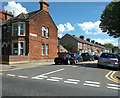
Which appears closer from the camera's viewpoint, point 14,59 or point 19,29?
point 14,59

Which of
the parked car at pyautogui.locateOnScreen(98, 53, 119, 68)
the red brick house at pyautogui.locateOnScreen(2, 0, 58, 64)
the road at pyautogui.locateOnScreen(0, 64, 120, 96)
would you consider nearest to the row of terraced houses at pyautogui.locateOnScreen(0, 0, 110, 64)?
the red brick house at pyautogui.locateOnScreen(2, 0, 58, 64)

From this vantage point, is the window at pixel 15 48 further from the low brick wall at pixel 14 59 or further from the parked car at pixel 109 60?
the parked car at pixel 109 60

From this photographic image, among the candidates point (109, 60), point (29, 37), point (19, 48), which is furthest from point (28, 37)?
point (109, 60)

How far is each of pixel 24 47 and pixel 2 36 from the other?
6.79 m

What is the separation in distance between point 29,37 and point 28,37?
166 mm

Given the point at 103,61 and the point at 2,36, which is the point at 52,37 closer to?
the point at 2,36

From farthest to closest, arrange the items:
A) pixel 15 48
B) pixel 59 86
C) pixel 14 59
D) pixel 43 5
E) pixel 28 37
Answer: pixel 43 5 → pixel 15 48 → pixel 28 37 → pixel 14 59 → pixel 59 86

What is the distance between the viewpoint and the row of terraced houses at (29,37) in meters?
19.4

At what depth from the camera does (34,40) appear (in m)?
20.6

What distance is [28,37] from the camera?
63.5 feet

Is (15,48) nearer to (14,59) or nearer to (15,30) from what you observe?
(15,30)

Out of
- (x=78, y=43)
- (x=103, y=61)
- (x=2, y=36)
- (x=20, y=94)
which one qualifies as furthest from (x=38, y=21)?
(x=78, y=43)

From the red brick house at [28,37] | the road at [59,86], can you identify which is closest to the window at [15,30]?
the red brick house at [28,37]

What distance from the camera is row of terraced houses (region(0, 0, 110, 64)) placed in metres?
19.4
